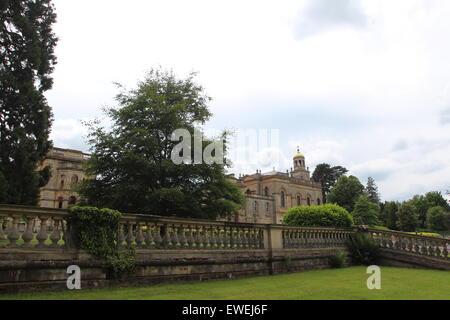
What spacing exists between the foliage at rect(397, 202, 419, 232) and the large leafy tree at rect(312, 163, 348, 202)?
2000 centimetres

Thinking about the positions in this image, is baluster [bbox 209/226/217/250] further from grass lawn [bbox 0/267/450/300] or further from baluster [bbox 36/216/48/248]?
baluster [bbox 36/216/48/248]

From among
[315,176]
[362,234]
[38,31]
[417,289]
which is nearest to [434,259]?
[362,234]

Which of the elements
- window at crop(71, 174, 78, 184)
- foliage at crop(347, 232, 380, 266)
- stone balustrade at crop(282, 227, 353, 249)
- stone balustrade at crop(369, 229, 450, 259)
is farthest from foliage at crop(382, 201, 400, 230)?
stone balustrade at crop(282, 227, 353, 249)

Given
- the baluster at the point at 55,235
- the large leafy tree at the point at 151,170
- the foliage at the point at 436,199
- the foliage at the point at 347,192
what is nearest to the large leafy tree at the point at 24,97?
the large leafy tree at the point at 151,170

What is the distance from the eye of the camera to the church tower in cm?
7704

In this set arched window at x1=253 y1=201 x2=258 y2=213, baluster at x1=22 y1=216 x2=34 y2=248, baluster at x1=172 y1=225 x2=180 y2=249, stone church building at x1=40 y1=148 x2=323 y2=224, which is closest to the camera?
baluster at x1=22 y1=216 x2=34 y2=248

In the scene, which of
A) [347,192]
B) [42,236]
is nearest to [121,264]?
[42,236]

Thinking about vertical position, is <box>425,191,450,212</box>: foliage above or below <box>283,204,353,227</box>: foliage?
above

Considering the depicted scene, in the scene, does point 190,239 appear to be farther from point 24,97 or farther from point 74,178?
point 74,178

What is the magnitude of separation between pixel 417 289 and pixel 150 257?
6.59 meters

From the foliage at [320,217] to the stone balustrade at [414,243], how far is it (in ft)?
9.08

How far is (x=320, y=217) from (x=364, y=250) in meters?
3.57

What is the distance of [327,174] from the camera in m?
86.9
